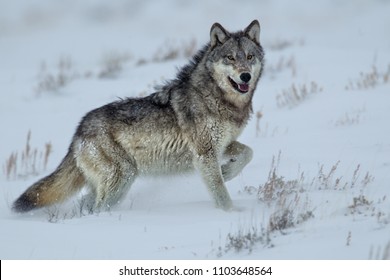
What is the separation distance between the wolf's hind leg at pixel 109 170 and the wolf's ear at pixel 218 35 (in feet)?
5.84

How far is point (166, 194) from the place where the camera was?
7.85 m

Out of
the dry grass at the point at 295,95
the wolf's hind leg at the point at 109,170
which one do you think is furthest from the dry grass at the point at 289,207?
the dry grass at the point at 295,95

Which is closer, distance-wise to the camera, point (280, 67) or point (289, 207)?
point (289, 207)

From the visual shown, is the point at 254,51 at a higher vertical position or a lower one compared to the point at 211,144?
higher

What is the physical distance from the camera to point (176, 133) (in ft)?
23.0

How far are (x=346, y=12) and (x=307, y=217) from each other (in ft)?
68.9

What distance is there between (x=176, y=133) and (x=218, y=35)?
1.32 meters

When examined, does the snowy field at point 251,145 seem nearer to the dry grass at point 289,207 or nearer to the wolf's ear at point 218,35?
the dry grass at point 289,207

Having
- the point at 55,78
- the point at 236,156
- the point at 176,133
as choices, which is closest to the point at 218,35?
the point at 176,133

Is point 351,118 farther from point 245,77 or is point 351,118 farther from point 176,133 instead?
point 176,133

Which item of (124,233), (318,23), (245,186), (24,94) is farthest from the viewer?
(318,23)

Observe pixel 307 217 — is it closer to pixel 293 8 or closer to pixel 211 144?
pixel 211 144

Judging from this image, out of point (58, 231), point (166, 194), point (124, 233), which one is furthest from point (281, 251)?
point (166, 194)

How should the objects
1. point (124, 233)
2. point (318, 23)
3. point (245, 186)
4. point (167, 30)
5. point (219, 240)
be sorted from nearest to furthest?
point (219, 240), point (124, 233), point (245, 186), point (318, 23), point (167, 30)
